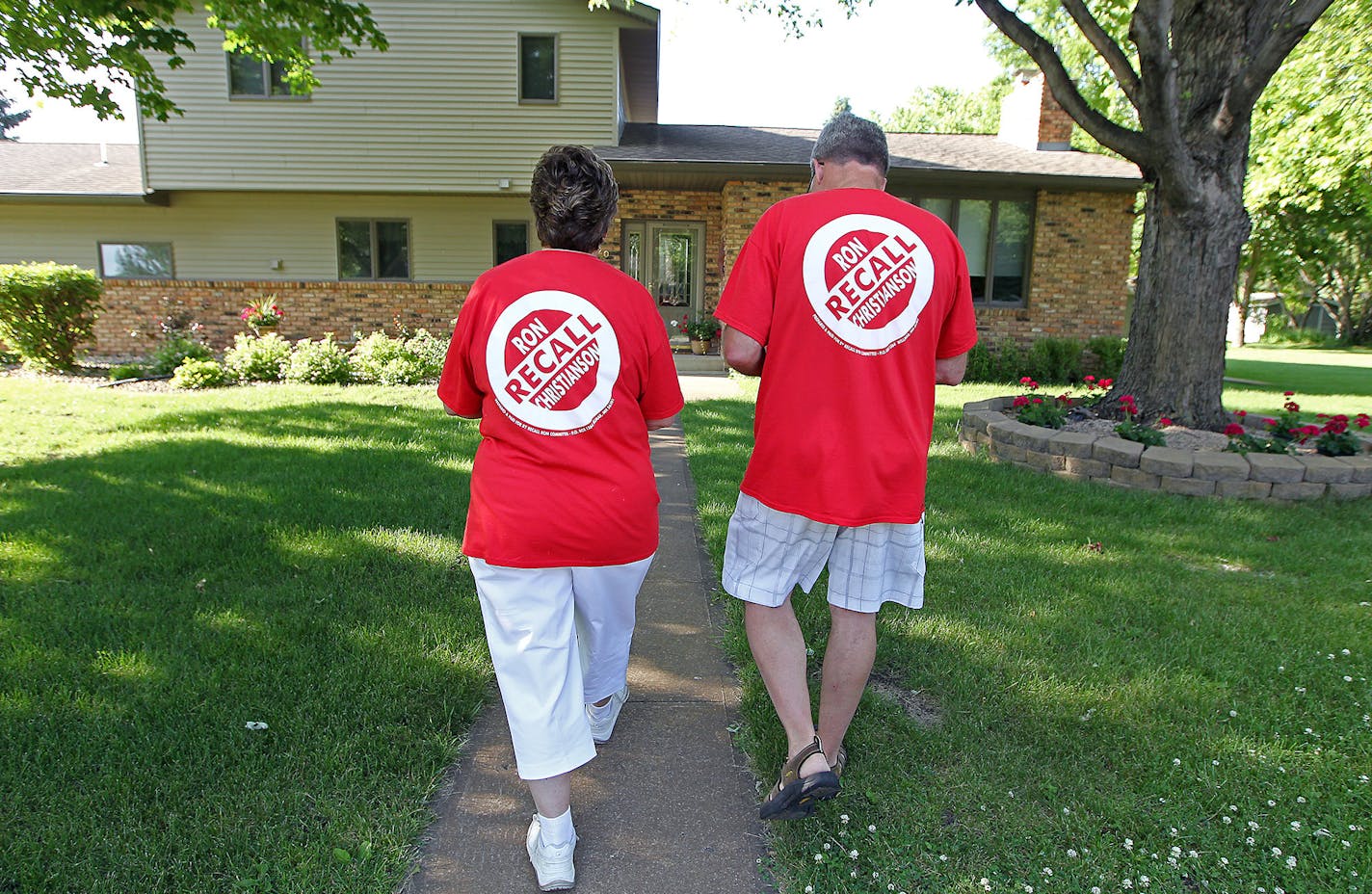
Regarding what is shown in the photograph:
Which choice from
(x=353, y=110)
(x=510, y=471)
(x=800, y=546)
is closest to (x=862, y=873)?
(x=800, y=546)

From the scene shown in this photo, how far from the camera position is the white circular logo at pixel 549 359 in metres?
1.96

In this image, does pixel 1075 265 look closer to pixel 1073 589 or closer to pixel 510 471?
pixel 1073 589

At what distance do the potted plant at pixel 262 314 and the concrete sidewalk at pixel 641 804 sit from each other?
13108 millimetres

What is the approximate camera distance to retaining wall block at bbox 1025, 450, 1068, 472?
21.1 ft

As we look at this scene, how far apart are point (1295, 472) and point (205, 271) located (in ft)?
56.1

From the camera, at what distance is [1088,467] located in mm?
6297

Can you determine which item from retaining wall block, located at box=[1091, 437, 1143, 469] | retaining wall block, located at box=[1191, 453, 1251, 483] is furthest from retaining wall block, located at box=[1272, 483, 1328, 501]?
retaining wall block, located at box=[1091, 437, 1143, 469]

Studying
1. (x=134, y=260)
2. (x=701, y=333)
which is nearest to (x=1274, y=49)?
(x=701, y=333)

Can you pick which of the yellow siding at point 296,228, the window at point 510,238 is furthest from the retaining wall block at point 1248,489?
the window at point 510,238

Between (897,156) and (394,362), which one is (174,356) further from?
(897,156)

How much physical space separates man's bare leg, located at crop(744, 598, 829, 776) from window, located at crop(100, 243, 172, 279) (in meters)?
17.2

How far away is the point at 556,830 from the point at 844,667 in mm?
890

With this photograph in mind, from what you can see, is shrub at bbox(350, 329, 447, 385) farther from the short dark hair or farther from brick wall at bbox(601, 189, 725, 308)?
the short dark hair

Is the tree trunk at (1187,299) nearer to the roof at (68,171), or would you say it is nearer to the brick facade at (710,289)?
the brick facade at (710,289)
